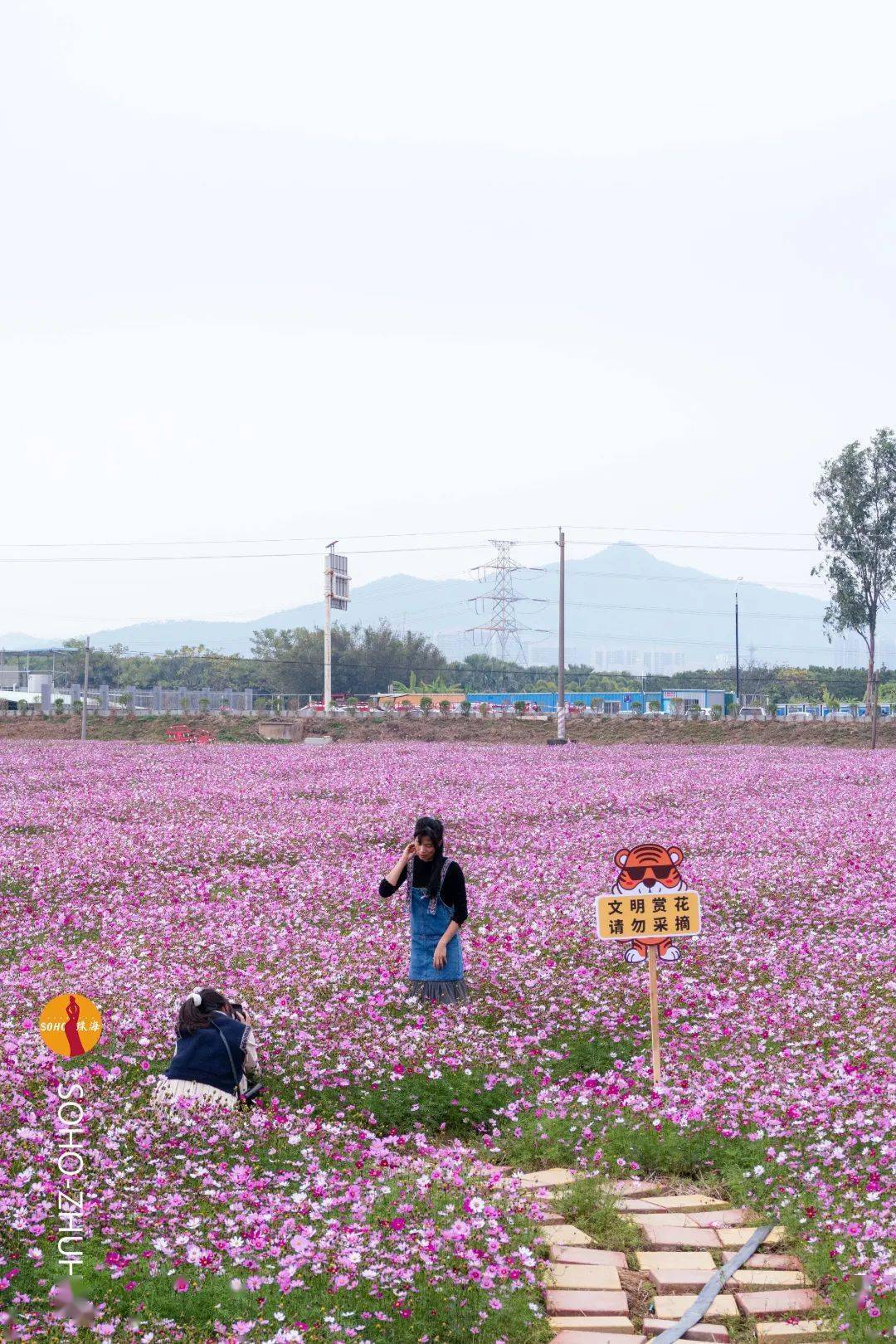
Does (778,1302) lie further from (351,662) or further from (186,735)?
(351,662)

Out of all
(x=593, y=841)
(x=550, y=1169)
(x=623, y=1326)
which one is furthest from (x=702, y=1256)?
(x=593, y=841)

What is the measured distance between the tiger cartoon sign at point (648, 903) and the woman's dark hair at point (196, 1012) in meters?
3.33

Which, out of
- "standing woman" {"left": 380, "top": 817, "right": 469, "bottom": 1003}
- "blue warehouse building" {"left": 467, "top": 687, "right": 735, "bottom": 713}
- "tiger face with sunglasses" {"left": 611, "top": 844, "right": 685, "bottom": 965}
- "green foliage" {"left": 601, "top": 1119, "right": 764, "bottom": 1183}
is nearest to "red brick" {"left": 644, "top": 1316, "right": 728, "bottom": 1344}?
"green foliage" {"left": 601, "top": 1119, "right": 764, "bottom": 1183}

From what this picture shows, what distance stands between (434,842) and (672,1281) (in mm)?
5327

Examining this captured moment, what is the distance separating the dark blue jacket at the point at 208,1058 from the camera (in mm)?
10211

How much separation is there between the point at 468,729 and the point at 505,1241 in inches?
2466

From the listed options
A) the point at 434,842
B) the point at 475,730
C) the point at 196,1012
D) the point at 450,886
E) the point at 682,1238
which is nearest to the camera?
the point at 682,1238

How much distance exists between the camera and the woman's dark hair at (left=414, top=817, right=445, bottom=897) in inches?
483

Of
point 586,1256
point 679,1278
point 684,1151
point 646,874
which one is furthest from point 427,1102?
point 679,1278

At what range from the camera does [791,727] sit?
220ft

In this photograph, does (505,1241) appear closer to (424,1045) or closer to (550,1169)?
(550,1169)

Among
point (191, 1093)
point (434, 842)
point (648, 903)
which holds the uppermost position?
point (434, 842)

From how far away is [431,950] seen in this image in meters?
13.0

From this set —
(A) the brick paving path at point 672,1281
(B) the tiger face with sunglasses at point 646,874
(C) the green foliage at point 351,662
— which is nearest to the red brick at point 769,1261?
(A) the brick paving path at point 672,1281
